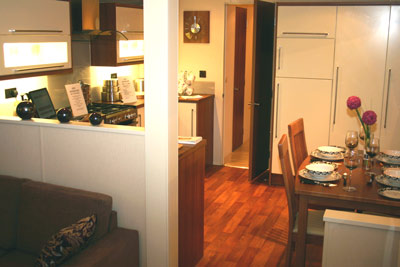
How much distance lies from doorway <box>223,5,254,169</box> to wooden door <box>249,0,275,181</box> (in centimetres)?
58

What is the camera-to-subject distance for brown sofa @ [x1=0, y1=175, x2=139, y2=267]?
9.21 feet

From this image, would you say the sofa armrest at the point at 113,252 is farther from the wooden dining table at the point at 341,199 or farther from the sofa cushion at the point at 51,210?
the wooden dining table at the point at 341,199

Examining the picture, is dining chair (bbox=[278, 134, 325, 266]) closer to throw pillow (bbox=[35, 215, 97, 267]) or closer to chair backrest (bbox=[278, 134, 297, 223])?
chair backrest (bbox=[278, 134, 297, 223])

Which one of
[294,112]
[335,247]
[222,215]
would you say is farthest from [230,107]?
[335,247]

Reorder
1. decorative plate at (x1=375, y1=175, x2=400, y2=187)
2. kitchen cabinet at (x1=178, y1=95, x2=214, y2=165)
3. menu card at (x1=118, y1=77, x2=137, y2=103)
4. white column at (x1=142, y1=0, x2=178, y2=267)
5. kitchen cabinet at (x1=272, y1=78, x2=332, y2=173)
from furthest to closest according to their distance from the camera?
kitchen cabinet at (x1=178, y1=95, x2=214, y2=165) < menu card at (x1=118, y1=77, x2=137, y2=103) < kitchen cabinet at (x1=272, y1=78, x2=332, y2=173) < decorative plate at (x1=375, y1=175, x2=400, y2=187) < white column at (x1=142, y1=0, x2=178, y2=267)

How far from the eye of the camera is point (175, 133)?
294 centimetres

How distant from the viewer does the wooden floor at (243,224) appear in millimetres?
3771

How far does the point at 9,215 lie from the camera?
3066 mm

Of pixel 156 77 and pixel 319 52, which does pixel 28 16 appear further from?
pixel 319 52

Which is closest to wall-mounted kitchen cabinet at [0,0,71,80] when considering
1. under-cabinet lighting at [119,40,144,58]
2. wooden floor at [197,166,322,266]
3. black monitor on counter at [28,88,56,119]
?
black monitor on counter at [28,88,56,119]

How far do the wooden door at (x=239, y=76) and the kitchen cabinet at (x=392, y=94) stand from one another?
2.27m

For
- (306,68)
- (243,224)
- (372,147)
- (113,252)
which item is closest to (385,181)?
(372,147)

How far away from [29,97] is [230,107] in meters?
2.93

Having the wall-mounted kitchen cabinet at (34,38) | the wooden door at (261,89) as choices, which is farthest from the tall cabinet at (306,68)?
the wall-mounted kitchen cabinet at (34,38)
